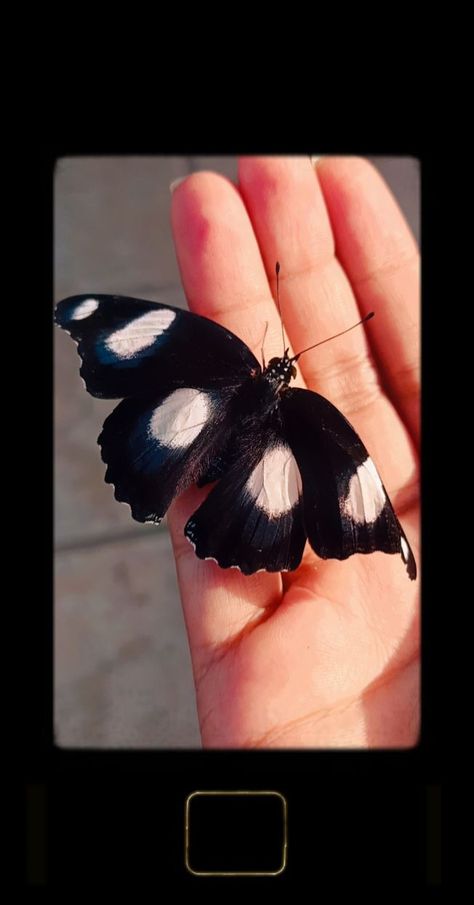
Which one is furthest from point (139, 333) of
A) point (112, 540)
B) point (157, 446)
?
point (112, 540)

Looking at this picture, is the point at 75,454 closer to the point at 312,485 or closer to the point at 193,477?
the point at 193,477

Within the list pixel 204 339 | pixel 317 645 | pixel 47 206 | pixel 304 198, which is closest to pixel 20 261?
pixel 47 206

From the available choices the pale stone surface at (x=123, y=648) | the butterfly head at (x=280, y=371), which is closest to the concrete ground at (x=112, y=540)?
the pale stone surface at (x=123, y=648)

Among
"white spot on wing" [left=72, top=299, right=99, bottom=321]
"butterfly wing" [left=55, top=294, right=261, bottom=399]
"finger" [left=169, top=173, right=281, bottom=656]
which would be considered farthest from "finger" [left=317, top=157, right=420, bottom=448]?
"white spot on wing" [left=72, top=299, right=99, bottom=321]

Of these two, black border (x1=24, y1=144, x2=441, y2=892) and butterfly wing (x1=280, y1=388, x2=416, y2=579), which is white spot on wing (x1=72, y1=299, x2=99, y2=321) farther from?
butterfly wing (x1=280, y1=388, x2=416, y2=579)
